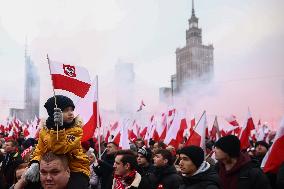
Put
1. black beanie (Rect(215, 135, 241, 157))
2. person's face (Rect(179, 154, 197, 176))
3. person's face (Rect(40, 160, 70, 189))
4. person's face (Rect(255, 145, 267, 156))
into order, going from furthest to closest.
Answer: person's face (Rect(255, 145, 267, 156)), black beanie (Rect(215, 135, 241, 157)), person's face (Rect(179, 154, 197, 176)), person's face (Rect(40, 160, 70, 189))

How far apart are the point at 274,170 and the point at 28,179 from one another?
336 centimetres

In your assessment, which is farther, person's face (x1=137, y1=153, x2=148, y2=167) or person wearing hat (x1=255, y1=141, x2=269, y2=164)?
person wearing hat (x1=255, y1=141, x2=269, y2=164)

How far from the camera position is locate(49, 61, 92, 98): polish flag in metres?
4.10

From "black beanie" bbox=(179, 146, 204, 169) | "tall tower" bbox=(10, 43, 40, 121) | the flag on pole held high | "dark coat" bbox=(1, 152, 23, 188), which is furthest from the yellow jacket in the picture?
"tall tower" bbox=(10, 43, 40, 121)

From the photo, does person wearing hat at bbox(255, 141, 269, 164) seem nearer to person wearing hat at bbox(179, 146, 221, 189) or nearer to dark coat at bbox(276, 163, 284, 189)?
dark coat at bbox(276, 163, 284, 189)

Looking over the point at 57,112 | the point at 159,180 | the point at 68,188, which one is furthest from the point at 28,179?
the point at 159,180

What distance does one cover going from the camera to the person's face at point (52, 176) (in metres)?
2.37

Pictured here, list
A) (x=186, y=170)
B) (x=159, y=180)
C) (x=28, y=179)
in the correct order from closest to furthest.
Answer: (x=28, y=179) → (x=186, y=170) → (x=159, y=180)

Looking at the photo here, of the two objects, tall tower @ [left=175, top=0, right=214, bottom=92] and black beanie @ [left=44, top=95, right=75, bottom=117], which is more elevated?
tall tower @ [left=175, top=0, right=214, bottom=92]

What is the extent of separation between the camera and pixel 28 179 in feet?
8.57

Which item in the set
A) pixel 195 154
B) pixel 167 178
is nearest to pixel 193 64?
pixel 167 178

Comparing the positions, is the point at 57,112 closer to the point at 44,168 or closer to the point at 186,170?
the point at 44,168

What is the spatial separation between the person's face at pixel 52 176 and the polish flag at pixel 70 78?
1.59 meters

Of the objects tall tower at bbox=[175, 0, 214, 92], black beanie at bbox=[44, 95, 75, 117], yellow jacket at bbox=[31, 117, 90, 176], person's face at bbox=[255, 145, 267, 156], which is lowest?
person's face at bbox=[255, 145, 267, 156]
